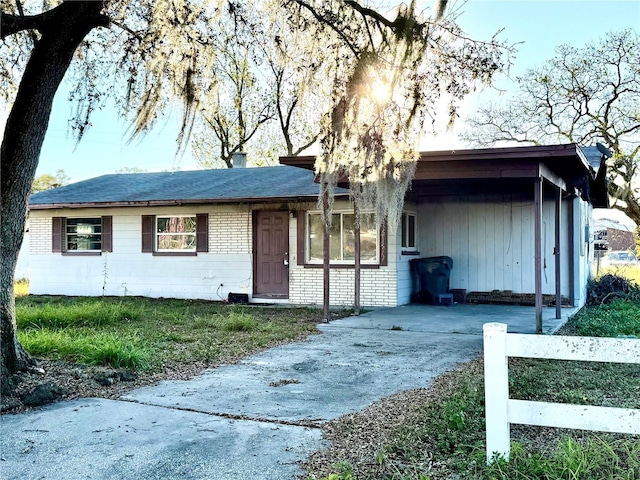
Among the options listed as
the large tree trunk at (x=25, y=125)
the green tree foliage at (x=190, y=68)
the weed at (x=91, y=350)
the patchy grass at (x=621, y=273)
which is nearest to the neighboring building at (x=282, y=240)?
the patchy grass at (x=621, y=273)

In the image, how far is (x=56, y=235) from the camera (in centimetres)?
1552

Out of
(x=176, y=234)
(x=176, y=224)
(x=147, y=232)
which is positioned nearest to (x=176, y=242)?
(x=176, y=234)

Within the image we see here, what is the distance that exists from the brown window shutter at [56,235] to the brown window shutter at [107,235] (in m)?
1.35

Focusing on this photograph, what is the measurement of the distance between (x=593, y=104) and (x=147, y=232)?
18245 mm

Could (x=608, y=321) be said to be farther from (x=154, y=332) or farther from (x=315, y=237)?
(x=154, y=332)

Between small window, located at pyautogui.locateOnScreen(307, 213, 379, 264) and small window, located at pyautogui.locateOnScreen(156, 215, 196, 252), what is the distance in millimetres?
3181

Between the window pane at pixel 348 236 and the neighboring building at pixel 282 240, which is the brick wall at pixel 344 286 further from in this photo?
the window pane at pixel 348 236

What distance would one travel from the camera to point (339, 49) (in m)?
6.53

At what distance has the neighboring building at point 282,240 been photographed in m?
12.3

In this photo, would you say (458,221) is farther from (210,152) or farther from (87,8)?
(210,152)

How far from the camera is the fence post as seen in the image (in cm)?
329

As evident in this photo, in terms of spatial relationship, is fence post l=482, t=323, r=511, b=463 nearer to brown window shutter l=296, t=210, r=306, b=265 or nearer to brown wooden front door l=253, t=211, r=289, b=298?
brown window shutter l=296, t=210, r=306, b=265

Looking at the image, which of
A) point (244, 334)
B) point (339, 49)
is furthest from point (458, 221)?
point (339, 49)

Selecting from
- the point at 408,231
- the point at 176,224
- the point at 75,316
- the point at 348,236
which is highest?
the point at 176,224
